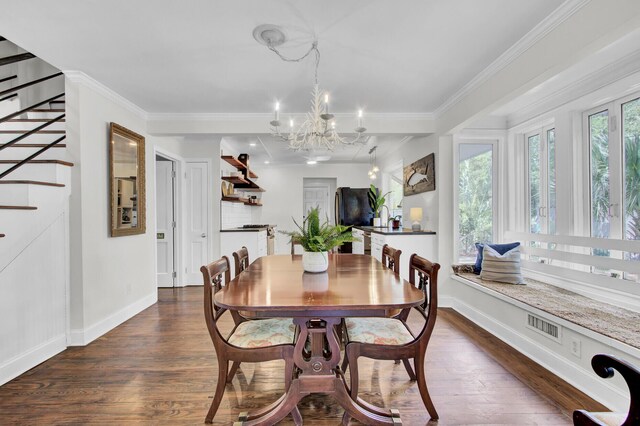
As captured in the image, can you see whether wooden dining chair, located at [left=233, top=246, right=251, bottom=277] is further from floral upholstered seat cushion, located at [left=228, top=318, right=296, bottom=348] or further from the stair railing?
the stair railing

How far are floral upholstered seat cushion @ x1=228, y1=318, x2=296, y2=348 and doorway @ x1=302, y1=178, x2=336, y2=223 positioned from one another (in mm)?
5976

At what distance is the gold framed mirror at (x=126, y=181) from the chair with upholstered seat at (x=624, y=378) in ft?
11.7

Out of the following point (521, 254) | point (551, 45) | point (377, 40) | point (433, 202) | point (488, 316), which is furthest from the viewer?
point (433, 202)

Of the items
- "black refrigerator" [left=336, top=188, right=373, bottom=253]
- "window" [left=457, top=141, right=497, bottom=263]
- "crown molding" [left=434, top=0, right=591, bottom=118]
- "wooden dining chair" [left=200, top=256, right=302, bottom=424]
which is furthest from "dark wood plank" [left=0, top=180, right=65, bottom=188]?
"black refrigerator" [left=336, top=188, right=373, bottom=253]

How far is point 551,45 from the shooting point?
192 cm

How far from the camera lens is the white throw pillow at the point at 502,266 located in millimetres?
3029

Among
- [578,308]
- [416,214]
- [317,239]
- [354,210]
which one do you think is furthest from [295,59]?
[354,210]

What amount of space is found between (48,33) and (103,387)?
7.98ft

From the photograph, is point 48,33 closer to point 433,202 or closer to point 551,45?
point 551,45

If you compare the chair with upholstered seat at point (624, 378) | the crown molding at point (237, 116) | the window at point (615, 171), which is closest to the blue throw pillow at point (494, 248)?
the window at point (615, 171)

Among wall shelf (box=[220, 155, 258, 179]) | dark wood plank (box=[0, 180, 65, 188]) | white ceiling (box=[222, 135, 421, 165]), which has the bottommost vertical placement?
dark wood plank (box=[0, 180, 65, 188])

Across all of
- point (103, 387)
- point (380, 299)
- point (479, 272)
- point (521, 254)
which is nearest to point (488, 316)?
point (479, 272)

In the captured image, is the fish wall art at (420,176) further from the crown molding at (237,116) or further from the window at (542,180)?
the window at (542,180)

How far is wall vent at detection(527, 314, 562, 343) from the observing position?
213cm
